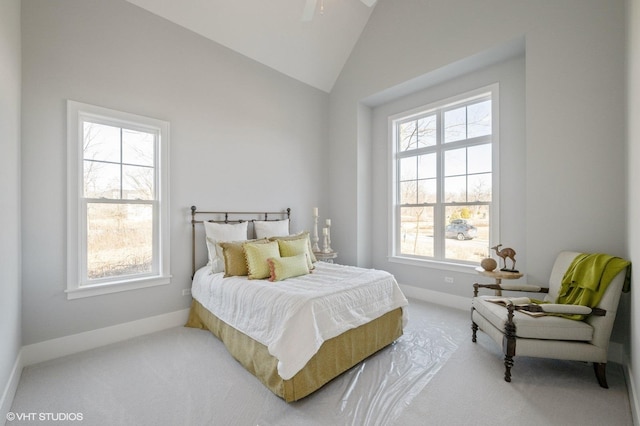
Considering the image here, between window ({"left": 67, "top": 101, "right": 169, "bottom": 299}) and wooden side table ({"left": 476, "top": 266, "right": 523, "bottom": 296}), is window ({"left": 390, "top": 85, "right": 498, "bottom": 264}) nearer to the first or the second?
wooden side table ({"left": 476, "top": 266, "right": 523, "bottom": 296})

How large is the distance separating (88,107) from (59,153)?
52 centimetres

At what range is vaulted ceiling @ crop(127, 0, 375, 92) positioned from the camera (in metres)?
3.30

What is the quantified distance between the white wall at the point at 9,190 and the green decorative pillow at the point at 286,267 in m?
1.82

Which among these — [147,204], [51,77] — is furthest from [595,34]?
[51,77]

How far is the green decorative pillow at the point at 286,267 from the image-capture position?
2.70 meters

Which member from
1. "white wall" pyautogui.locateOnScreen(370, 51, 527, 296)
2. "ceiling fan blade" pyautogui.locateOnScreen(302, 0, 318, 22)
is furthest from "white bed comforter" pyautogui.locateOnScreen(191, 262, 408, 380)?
"ceiling fan blade" pyautogui.locateOnScreen(302, 0, 318, 22)

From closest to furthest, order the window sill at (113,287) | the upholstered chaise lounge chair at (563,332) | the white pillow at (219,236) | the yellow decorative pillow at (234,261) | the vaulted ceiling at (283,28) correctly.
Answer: the upholstered chaise lounge chair at (563,332)
the window sill at (113,287)
the yellow decorative pillow at (234,261)
the white pillow at (219,236)
the vaulted ceiling at (283,28)

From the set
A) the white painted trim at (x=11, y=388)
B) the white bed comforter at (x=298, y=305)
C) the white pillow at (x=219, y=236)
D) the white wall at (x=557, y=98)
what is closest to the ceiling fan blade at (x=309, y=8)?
the white wall at (x=557, y=98)

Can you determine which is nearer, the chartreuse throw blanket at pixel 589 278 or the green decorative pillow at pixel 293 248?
the chartreuse throw blanket at pixel 589 278

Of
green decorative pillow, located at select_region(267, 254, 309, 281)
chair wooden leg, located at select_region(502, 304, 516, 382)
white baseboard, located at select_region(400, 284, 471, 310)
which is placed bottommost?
white baseboard, located at select_region(400, 284, 471, 310)

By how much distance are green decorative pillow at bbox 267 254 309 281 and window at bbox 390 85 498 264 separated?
220 centimetres

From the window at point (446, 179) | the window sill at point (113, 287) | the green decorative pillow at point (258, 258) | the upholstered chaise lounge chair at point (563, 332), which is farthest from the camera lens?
the window at point (446, 179)

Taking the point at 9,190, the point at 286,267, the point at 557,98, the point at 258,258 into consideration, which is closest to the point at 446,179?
the point at 557,98

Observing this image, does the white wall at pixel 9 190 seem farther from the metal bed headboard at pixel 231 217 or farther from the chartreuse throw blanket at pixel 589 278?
the chartreuse throw blanket at pixel 589 278
